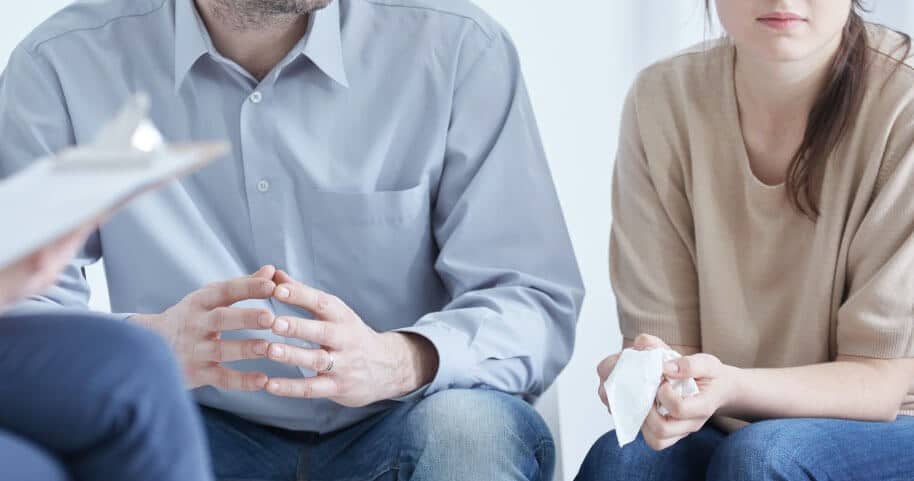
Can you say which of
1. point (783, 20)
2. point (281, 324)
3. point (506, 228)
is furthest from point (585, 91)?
point (281, 324)

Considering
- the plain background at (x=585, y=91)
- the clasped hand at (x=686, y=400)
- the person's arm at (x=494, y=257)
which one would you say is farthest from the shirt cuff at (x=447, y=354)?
the plain background at (x=585, y=91)

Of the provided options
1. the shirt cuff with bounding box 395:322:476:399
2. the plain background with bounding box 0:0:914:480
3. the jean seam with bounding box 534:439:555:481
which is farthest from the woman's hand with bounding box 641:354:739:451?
the plain background with bounding box 0:0:914:480

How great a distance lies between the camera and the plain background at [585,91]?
2354mm

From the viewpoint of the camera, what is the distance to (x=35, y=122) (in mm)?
1638

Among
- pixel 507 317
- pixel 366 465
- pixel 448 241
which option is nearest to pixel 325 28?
pixel 448 241

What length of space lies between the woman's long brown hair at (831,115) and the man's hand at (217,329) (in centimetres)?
64

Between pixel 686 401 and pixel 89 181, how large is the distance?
76cm

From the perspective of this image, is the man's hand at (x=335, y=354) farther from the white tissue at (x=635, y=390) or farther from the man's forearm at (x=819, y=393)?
the man's forearm at (x=819, y=393)

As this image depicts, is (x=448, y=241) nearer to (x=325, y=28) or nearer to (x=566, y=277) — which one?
(x=566, y=277)

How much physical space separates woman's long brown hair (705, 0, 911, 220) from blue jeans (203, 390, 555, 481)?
42 centimetres

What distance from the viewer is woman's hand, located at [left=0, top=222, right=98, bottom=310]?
2.75 ft

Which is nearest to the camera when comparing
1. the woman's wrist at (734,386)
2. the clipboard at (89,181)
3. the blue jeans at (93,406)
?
the clipboard at (89,181)

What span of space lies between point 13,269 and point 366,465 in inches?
28.8

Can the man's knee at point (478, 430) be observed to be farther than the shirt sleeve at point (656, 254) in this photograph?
No
